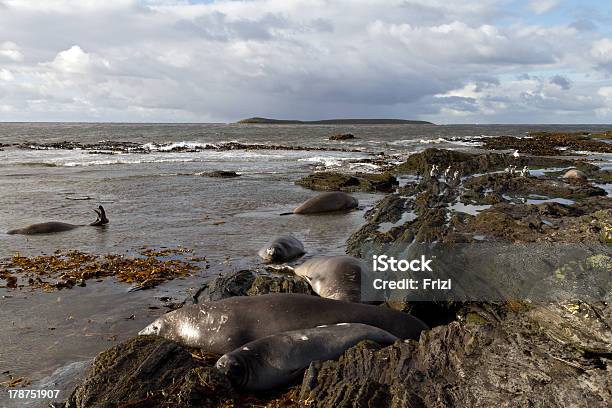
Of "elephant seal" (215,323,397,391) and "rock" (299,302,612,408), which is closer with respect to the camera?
"rock" (299,302,612,408)

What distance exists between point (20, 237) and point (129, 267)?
183 inches

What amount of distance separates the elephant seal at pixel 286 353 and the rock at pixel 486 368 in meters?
0.49

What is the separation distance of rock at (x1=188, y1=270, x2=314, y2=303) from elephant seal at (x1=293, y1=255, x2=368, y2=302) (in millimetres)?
266

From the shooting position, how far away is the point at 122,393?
452 cm

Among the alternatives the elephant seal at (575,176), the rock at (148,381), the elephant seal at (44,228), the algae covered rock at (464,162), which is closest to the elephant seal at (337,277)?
the rock at (148,381)

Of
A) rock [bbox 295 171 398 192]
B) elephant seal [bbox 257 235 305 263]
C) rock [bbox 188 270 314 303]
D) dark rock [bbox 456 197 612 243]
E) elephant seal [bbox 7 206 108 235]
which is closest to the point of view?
rock [bbox 188 270 314 303]

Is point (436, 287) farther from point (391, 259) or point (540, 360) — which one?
point (540, 360)

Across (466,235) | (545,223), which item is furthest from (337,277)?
(545,223)

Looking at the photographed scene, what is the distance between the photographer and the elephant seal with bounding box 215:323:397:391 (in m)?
4.89

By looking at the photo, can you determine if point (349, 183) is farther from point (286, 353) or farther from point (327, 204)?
point (286, 353)

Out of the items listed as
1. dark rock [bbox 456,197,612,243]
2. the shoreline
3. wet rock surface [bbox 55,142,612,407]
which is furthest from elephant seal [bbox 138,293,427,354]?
dark rock [bbox 456,197,612,243]

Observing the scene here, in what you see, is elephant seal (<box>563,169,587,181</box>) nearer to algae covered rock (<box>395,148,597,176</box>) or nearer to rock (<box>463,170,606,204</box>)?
rock (<box>463,170,606,204</box>)

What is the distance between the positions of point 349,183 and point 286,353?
1653cm

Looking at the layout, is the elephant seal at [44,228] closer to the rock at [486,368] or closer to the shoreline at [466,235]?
the shoreline at [466,235]
